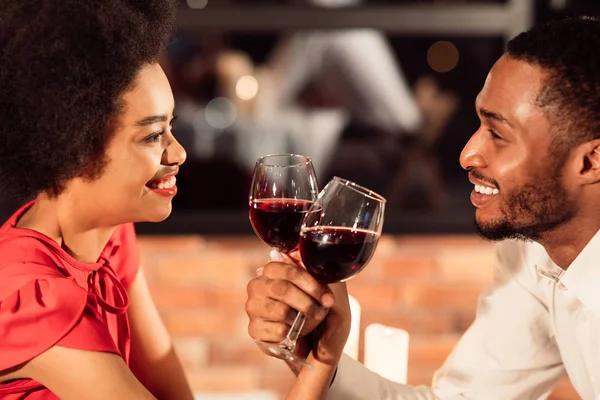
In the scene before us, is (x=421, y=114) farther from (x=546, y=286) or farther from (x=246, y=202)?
(x=546, y=286)

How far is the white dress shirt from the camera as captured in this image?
1.67m

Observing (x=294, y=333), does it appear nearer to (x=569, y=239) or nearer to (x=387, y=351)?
(x=387, y=351)

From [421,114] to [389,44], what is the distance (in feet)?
1.28

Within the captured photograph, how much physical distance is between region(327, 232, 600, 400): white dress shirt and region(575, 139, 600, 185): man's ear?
0.24m

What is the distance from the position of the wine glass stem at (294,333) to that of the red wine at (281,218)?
0.16 m

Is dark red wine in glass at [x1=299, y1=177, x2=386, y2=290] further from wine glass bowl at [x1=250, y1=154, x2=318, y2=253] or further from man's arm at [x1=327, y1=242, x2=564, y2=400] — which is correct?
man's arm at [x1=327, y1=242, x2=564, y2=400]

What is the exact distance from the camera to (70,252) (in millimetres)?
1433

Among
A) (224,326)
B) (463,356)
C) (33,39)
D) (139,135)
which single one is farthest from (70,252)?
(224,326)

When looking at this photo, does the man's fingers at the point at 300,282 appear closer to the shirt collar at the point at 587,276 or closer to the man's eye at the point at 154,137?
the man's eye at the point at 154,137

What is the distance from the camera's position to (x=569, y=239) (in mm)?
1562

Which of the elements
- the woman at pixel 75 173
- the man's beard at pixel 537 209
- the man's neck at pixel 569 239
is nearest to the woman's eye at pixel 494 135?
the man's beard at pixel 537 209

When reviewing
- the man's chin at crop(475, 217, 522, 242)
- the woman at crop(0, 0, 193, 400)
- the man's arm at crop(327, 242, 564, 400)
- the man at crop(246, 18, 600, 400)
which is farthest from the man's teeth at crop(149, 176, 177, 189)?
the man's arm at crop(327, 242, 564, 400)

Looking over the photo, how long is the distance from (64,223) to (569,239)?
3.16 feet

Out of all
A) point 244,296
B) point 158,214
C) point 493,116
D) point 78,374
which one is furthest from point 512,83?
point 244,296
